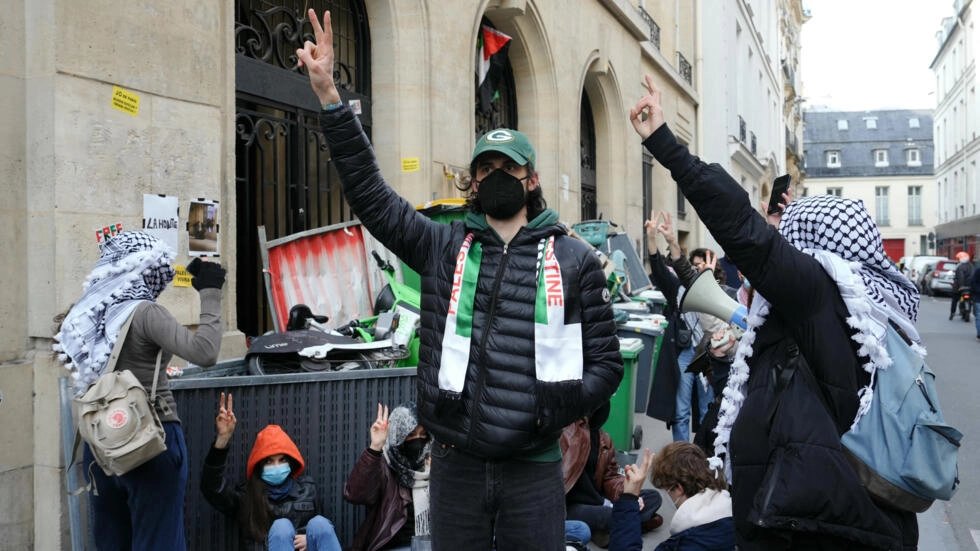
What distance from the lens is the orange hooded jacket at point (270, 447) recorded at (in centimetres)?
404

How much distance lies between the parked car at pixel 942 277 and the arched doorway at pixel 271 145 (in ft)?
114

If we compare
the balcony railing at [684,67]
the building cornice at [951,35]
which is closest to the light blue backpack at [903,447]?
the balcony railing at [684,67]

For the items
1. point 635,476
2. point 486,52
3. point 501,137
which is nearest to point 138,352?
point 501,137

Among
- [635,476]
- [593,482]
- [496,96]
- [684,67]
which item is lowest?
[593,482]

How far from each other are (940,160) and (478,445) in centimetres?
6763

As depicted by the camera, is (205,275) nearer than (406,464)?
Yes

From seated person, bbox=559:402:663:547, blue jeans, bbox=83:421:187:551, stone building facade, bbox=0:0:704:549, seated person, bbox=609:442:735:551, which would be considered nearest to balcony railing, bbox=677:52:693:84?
stone building facade, bbox=0:0:704:549

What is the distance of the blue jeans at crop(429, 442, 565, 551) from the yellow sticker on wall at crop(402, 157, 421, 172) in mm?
6558

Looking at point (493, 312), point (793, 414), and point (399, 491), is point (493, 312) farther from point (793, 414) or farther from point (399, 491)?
point (399, 491)

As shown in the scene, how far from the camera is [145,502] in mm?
3537

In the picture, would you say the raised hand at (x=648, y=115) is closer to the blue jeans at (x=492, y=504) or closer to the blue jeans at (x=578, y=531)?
the blue jeans at (x=492, y=504)

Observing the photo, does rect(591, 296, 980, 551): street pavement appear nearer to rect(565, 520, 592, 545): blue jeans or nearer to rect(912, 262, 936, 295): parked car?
rect(565, 520, 592, 545): blue jeans

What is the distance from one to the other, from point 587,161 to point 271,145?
31.6 feet

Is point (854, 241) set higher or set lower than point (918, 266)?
lower
